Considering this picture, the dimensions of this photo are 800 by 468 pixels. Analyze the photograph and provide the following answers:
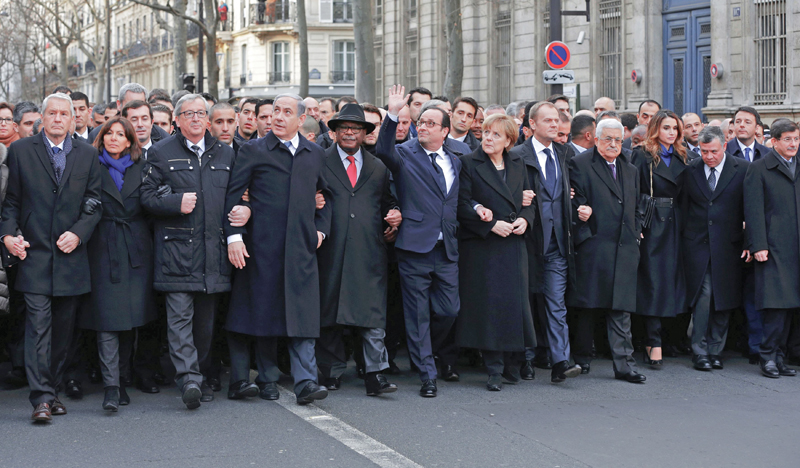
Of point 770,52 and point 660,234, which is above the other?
point 770,52

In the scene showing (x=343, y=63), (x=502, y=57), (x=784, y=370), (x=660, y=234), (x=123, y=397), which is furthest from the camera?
(x=343, y=63)

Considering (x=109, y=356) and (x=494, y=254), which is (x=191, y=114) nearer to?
(x=109, y=356)

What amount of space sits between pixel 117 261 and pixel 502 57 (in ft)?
79.3

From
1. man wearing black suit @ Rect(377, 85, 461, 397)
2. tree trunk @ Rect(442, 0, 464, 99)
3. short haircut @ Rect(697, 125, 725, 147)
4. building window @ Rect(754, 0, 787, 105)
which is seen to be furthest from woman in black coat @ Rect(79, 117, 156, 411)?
tree trunk @ Rect(442, 0, 464, 99)

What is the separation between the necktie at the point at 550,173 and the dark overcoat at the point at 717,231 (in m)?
1.45

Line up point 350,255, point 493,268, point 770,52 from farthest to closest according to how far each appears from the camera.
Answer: point 770,52 < point 493,268 < point 350,255

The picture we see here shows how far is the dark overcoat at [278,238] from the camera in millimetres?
7773

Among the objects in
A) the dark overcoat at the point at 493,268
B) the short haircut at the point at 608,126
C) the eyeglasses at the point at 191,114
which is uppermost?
the eyeglasses at the point at 191,114

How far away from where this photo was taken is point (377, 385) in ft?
26.2

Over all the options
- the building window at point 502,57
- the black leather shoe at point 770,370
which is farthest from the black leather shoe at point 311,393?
the building window at point 502,57

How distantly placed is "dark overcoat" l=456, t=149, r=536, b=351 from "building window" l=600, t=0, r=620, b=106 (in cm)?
1700

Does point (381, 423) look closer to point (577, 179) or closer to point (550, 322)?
point (550, 322)

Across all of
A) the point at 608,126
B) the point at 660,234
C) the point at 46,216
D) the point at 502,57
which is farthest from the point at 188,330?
the point at 502,57

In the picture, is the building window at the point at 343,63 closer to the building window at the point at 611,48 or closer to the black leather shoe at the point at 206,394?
the building window at the point at 611,48
